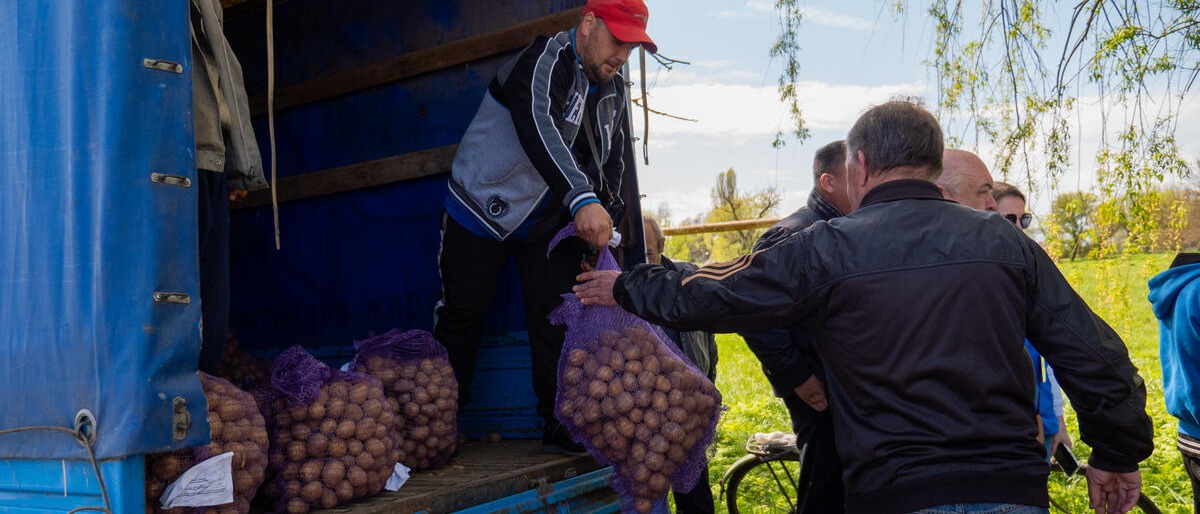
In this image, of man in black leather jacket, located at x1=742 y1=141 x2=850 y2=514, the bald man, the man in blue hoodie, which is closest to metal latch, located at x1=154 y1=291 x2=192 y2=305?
man in black leather jacket, located at x1=742 y1=141 x2=850 y2=514

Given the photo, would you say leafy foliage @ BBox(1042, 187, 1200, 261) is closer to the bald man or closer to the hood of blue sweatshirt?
the hood of blue sweatshirt

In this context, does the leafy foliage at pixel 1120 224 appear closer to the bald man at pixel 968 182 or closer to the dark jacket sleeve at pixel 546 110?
the bald man at pixel 968 182

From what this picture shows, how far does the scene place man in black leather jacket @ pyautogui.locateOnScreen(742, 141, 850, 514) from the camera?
3453mm

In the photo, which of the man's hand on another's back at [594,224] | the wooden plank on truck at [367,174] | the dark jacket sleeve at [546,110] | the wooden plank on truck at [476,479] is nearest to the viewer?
the wooden plank on truck at [476,479]

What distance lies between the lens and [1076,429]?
816 cm

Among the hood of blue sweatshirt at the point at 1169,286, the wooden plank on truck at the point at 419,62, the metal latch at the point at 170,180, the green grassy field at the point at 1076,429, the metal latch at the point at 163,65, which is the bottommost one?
the green grassy field at the point at 1076,429

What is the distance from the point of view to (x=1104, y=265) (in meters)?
7.00

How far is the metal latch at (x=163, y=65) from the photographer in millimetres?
2074

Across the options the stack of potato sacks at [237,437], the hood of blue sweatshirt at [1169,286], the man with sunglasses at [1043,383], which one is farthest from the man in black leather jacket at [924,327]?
the man with sunglasses at [1043,383]

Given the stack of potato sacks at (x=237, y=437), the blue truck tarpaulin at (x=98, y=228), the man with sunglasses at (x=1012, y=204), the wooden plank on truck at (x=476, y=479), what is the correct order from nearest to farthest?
the blue truck tarpaulin at (x=98, y=228) < the stack of potato sacks at (x=237, y=437) < the wooden plank on truck at (x=476, y=479) < the man with sunglasses at (x=1012, y=204)

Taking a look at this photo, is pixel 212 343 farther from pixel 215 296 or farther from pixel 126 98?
pixel 126 98

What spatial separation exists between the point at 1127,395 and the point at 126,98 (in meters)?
2.45

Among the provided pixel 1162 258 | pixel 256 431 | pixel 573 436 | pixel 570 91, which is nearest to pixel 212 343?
pixel 256 431

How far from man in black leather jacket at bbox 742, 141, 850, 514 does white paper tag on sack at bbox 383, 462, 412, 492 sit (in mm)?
1251
